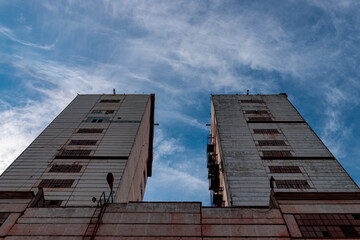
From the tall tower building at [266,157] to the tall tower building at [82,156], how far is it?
39.6 feet

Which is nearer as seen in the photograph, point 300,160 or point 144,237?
point 144,237

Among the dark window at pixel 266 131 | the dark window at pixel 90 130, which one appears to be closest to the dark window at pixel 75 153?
the dark window at pixel 90 130

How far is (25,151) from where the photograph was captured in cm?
2977

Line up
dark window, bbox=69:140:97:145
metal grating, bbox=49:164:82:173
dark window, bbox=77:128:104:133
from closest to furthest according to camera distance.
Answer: metal grating, bbox=49:164:82:173, dark window, bbox=69:140:97:145, dark window, bbox=77:128:104:133

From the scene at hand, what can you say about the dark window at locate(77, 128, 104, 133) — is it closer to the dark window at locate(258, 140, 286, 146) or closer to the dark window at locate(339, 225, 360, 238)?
the dark window at locate(258, 140, 286, 146)

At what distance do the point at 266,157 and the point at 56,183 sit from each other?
23762 mm

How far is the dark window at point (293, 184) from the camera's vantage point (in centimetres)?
2523

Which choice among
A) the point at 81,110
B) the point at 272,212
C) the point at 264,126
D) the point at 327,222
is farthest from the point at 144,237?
the point at 81,110

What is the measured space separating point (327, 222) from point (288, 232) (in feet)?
9.89

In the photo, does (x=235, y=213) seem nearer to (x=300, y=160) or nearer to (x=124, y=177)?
(x=124, y=177)

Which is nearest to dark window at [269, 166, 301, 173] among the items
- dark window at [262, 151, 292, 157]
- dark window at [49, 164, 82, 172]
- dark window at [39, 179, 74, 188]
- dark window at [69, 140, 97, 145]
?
dark window at [262, 151, 292, 157]

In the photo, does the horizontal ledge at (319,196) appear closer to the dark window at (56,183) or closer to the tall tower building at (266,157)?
the tall tower building at (266,157)

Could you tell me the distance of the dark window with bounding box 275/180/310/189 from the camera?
25.2m

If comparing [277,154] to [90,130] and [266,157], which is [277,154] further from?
[90,130]
